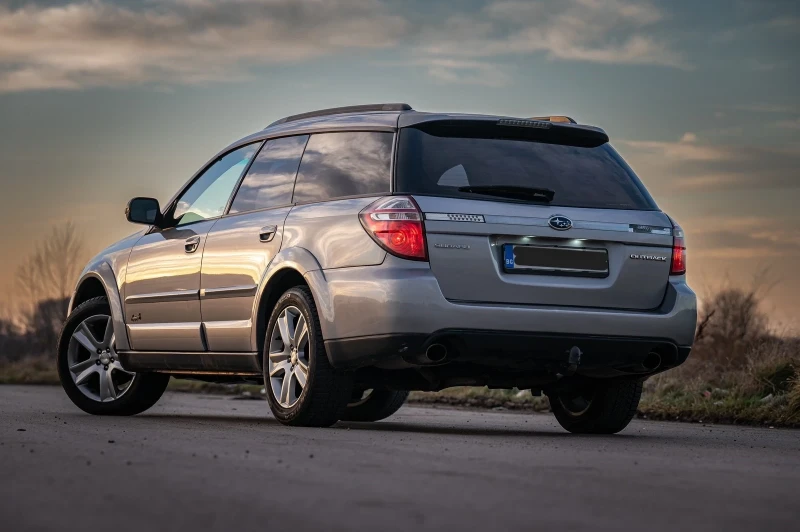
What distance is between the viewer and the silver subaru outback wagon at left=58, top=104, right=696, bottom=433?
811 centimetres

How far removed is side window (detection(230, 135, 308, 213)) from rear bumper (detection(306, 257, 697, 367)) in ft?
3.37

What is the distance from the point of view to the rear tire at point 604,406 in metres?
9.39

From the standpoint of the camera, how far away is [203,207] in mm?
10328

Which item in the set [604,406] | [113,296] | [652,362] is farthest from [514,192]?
[113,296]

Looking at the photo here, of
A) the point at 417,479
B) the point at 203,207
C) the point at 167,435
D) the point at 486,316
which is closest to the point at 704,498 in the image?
the point at 417,479

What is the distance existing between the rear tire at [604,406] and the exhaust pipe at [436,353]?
5.41ft

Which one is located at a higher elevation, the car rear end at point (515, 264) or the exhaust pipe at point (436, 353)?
the car rear end at point (515, 264)

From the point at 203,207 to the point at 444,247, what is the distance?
282 centimetres

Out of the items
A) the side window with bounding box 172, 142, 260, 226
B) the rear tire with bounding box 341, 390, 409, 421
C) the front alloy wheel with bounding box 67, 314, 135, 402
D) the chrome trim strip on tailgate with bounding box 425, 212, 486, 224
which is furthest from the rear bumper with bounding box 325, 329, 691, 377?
the front alloy wheel with bounding box 67, 314, 135, 402

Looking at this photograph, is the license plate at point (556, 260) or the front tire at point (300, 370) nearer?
the license plate at point (556, 260)

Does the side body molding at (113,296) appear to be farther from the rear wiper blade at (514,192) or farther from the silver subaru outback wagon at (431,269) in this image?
the rear wiper blade at (514,192)

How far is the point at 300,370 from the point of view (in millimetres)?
8742

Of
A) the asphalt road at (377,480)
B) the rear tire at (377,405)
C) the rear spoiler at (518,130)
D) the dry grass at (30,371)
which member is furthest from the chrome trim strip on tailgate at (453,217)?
the dry grass at (30,371)

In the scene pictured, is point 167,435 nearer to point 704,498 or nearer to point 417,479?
point 417,479
